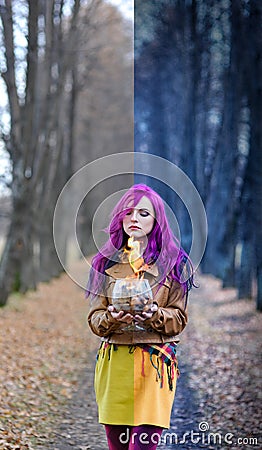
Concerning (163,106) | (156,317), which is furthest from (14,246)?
(156,317)

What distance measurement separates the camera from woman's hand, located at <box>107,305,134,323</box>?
380 cm

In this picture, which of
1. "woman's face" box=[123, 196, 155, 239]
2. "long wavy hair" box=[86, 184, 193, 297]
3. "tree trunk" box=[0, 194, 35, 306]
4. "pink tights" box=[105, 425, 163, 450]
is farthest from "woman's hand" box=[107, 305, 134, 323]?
"tree trunk" box=[0, 194, 35, 306]

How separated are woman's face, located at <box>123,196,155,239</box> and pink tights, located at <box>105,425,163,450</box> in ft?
3.35

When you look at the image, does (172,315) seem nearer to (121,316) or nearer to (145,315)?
(145,315)

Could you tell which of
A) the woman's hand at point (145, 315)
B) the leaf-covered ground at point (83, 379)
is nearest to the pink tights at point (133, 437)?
the woman's hand at point (145, 315)

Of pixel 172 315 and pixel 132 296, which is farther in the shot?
pixel 172 315

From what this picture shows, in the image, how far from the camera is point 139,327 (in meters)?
3.99

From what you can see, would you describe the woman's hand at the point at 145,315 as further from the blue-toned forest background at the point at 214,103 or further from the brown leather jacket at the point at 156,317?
the blue-toned forest background at the point at 214,103

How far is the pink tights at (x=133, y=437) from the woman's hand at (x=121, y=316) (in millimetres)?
600

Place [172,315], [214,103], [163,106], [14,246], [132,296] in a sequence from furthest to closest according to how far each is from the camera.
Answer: [214,103] < [163,106] < [14,246] < [172,315] < [132,296]

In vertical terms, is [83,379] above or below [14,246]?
below

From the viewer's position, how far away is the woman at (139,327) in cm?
398

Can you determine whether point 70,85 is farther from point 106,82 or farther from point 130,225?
point 130,225

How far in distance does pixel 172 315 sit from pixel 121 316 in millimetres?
301
